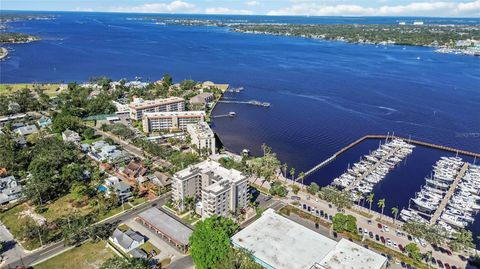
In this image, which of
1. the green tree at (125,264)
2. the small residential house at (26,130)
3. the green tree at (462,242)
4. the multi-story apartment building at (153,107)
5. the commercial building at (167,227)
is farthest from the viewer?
the multi-story apartment building at (153,107)

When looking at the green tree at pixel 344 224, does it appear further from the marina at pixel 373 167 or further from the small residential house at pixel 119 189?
the small residential house at pixel 119 189

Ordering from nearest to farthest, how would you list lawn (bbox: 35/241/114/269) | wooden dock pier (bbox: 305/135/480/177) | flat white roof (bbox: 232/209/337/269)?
1. flat white roof (bbox: 232/209/337/269)
2. lawn (bbox: 35/241/114/269)
3. wooden dock pier (bbox: 305/135/480/177)

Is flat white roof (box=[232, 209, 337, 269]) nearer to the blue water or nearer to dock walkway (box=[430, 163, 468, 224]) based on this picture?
the blue water

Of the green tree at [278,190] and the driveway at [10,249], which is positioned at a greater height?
the green tree at [278,190]

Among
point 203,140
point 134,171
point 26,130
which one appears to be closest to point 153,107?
point 203,140

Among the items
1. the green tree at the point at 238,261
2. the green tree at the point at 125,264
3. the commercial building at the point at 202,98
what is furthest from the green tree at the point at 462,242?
the commercial building at the point at 202,98

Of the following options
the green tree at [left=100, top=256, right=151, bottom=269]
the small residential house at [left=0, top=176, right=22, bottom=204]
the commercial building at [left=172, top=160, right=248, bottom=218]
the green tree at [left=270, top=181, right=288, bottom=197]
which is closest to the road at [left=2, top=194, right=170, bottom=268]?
the commercial building at [left=172, top=160, right=248, bottom=218]

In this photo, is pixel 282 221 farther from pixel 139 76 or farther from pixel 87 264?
pixel 139 76
